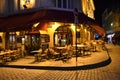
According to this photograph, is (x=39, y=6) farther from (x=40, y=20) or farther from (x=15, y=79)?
(x=15, y=79)

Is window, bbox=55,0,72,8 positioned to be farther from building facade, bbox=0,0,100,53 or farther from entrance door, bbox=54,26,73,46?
entrance door, bbox=54,26,73,46

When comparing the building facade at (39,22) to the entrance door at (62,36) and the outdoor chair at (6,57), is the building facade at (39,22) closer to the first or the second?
the entrance door at (62,36)

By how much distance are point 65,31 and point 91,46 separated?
3112 mm

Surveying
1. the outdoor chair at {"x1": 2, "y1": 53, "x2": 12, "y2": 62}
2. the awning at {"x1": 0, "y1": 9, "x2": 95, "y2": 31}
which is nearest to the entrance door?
the awning at {"x1": 0, "y1": 9, "x2": 95, "y2": 31}

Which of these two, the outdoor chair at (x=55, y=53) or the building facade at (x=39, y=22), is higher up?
the building facade at (x=39, y=22)

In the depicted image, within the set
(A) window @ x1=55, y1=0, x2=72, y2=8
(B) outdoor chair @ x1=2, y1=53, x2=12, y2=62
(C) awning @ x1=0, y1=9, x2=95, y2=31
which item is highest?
(A) window @ x1=55, y1=0, x2=72, y2=8

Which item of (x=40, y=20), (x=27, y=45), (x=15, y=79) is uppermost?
(x=40, y=20)

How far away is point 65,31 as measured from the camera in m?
23.5

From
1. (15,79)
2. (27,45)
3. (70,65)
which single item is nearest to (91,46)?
(27,45)

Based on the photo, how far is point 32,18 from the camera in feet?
64.1

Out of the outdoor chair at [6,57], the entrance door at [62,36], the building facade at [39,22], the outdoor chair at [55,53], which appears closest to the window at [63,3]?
the building facade at [39,22]

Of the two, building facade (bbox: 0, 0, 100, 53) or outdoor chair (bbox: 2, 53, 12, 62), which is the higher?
building facade (bbox: 0, 0, 100, 53)

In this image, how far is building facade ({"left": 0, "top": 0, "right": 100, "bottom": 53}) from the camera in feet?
65.0

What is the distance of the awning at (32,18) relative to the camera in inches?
749
